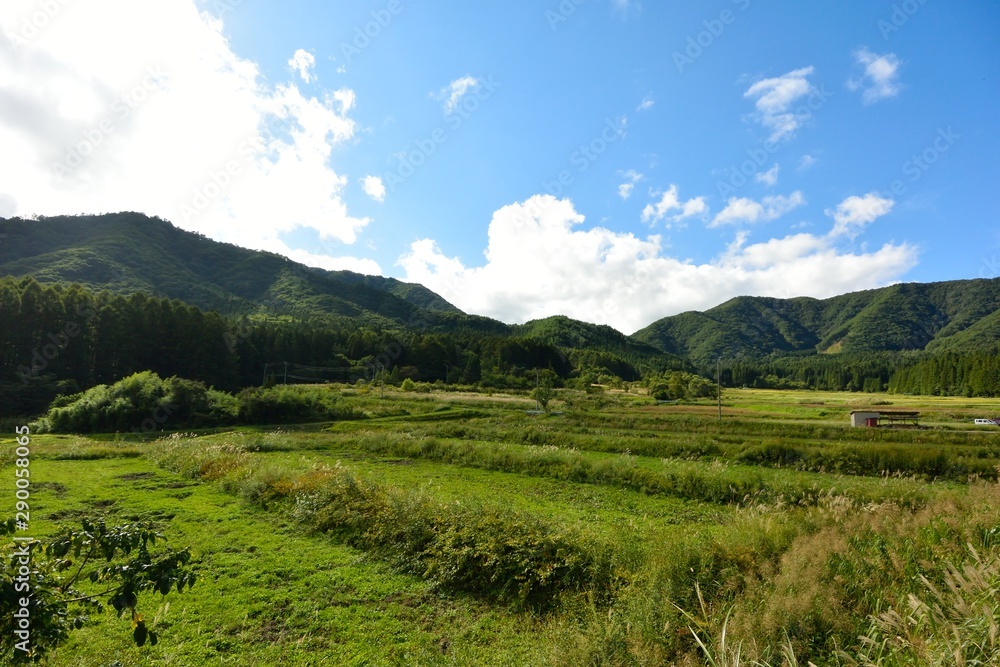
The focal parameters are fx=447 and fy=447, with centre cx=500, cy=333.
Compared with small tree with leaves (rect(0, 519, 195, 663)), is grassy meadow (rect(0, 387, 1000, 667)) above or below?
below

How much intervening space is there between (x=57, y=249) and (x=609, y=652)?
616 ft

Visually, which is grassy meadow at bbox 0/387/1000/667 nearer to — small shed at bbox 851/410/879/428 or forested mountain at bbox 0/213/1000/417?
small shed at bbox 851/410/879/428

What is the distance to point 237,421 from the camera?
166 feet

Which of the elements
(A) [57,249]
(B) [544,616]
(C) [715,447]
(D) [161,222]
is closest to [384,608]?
(B) [544,616]

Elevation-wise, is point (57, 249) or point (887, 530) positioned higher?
point (57, 249)

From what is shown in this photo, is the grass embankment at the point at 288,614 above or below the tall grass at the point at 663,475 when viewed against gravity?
above

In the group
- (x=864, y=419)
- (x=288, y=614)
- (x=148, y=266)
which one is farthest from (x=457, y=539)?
(x=148, y=266)

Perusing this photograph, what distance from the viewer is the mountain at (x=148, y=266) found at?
12088 centimetres

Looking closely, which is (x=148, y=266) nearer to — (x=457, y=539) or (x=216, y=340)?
(x=216, y=340)

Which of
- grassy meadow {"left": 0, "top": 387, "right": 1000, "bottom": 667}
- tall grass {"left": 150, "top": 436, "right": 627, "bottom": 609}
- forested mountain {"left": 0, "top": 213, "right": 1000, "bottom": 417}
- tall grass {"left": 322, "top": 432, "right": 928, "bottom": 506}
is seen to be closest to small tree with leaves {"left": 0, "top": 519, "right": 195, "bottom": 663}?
grassy meadow {"left": 0, "top": 387, "right": 1000, "bottom": 667}

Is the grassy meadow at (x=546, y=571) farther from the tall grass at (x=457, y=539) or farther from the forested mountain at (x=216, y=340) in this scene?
the forested mountain at (x=216, y=340)

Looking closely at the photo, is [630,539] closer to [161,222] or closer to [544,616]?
[544,616]

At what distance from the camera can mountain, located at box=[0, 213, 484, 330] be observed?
4759 inches

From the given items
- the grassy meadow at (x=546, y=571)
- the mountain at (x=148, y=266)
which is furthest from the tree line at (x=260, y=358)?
the grassy meadow at (x=546, y=571)
